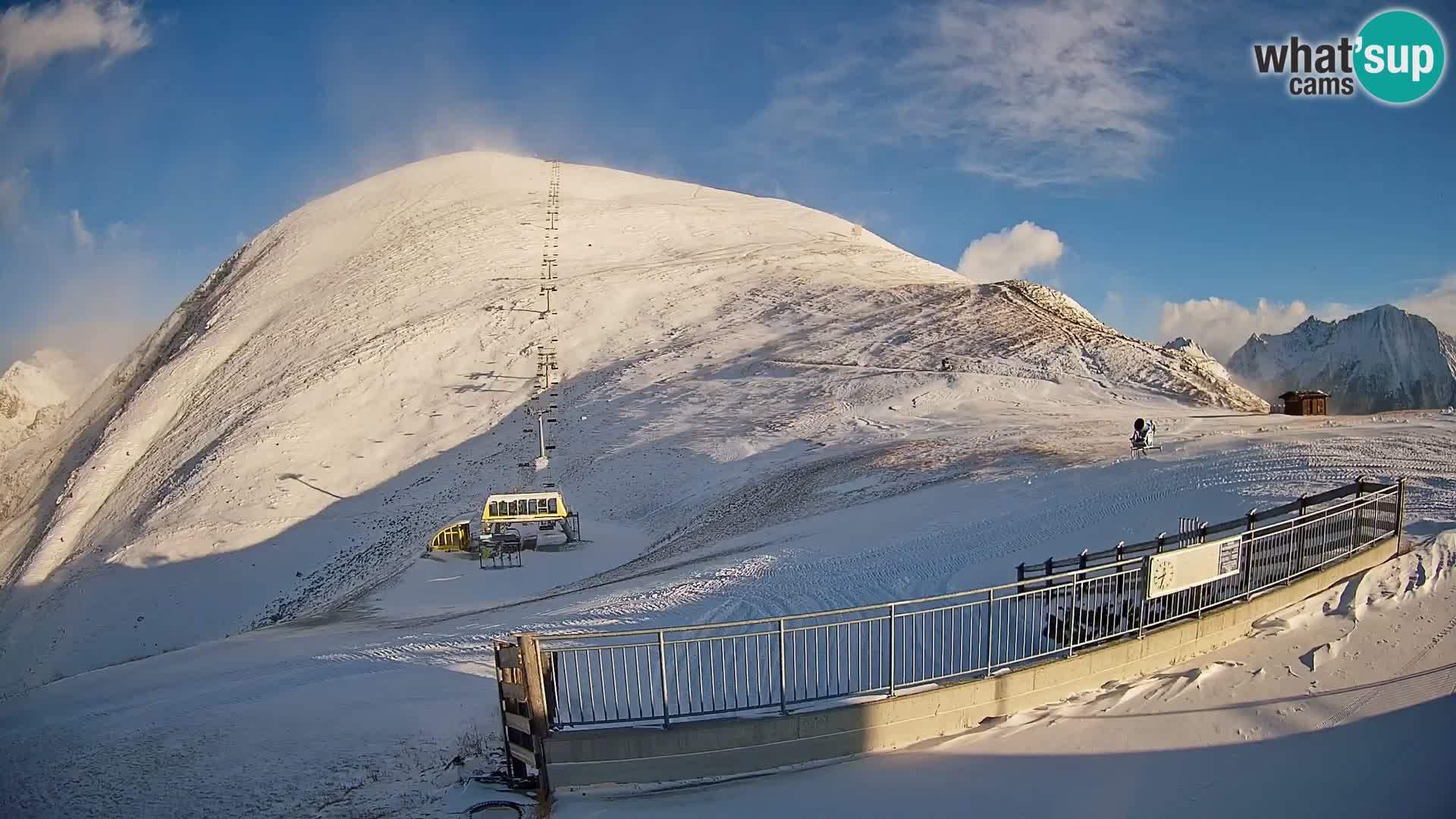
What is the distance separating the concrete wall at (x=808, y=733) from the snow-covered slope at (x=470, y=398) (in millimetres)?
15305

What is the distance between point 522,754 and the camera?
8273mm

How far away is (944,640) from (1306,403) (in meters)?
27.6

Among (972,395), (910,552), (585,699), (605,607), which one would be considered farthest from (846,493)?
(585,699)

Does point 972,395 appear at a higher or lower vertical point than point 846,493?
higher

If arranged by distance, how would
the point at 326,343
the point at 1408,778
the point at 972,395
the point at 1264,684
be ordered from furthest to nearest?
the point at 326,343 → the point at 972,395 → the point at 1264,684 → the point at 1408,778

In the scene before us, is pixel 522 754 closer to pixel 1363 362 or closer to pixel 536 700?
pixel 536 700

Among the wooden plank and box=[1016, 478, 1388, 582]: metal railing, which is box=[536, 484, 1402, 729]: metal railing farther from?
the wooden plank

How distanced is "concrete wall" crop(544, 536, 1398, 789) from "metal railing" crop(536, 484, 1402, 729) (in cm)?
21

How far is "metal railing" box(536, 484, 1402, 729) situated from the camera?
29.4 ft

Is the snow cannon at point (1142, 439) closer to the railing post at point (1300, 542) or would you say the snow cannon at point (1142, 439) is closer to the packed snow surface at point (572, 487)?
the packed snow surface at point (572, 487)

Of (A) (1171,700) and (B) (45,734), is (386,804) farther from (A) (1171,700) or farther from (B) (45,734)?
(A) (1171,700)

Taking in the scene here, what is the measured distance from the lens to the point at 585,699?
1072cm

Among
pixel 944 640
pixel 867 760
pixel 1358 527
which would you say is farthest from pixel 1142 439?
pixel 867 760

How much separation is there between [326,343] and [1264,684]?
4868 centimetres
